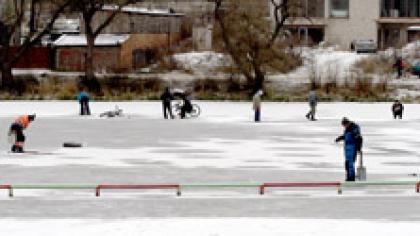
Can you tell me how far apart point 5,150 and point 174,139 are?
18.7ft

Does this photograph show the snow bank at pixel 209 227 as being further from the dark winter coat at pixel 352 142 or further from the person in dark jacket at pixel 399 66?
the person in dark jacket at pixel 399 66

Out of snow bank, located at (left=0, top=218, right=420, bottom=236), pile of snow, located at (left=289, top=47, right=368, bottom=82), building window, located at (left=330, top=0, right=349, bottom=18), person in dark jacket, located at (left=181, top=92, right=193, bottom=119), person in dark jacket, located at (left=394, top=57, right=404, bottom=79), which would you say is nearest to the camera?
snow bank, located at (left=0, top=218, right=420, bottom=236)

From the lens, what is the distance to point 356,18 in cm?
7369

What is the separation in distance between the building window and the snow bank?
58495 millimetres

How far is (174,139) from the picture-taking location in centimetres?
3088

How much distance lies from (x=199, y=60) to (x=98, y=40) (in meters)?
7.52

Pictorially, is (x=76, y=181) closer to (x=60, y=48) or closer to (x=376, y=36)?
(x=60, y=48)

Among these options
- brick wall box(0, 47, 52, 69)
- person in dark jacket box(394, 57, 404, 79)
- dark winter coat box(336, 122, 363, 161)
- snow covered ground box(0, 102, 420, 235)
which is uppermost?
brick wall box(0, 47, 52, 69)

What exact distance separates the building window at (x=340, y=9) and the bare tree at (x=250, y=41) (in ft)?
68.7

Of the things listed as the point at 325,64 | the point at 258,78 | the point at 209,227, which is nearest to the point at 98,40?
the point at 258,78

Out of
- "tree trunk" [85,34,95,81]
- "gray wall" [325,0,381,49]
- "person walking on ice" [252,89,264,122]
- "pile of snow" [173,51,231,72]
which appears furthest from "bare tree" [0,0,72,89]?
"gray wall" [325,0,381,49]

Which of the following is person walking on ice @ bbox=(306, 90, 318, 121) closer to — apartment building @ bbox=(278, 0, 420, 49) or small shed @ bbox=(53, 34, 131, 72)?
small shed @ bbox=(53, 34, 131, 72)

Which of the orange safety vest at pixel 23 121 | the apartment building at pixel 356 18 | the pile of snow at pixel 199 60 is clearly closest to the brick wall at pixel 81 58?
the pile of snow at pixel 199 60

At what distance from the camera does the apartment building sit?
241 ft
